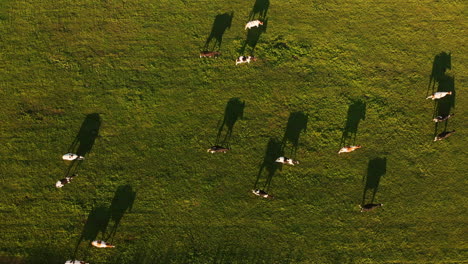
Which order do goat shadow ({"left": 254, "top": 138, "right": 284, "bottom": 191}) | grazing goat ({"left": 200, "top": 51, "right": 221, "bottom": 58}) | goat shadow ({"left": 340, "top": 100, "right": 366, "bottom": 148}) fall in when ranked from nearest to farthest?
goat shadow ({"left": 254, "top": 138, "right": 284, "bottom": 191}) < goat shadow ({"left": 340, "top": 100, "right": 366, "bottom": 148}) < grazing goat ({"left": 200, "top": 51, "right": 221, "bottom": 58})

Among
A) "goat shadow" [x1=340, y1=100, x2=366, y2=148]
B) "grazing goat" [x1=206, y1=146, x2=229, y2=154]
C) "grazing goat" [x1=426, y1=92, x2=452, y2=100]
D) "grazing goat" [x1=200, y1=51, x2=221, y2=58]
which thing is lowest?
"grazing goat" [x1=206, y1=146, x2=229, y2=154]

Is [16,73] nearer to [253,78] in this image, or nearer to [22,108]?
[22,108]

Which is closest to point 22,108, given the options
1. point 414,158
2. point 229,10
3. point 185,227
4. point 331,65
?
point 185,227

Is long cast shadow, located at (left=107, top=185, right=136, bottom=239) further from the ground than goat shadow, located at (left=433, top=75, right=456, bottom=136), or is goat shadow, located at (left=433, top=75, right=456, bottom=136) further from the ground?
goat shadow, located at (left=433, top=75, right=456, bottom=136)

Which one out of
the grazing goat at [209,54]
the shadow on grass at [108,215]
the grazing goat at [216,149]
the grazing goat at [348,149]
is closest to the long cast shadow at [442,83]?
the grazing goat at [348,149]

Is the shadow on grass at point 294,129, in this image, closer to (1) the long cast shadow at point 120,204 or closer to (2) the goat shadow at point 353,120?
(2) the goat shadow at point 353,120

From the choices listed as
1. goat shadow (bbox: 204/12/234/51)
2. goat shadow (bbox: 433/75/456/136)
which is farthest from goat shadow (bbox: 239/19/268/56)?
goat shadow (bbox: 433/75/456/136)

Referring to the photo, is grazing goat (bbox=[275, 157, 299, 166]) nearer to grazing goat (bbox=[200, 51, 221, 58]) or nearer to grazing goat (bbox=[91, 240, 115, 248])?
grazing goat (bbox=[200, 51, 221, 58])

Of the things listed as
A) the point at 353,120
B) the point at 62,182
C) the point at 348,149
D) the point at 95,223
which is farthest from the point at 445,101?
the point at 62,182

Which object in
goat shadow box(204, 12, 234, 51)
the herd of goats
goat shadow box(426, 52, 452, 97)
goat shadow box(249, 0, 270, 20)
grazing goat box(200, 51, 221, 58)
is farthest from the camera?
goat shadow box(249, 0, 270, 20)
